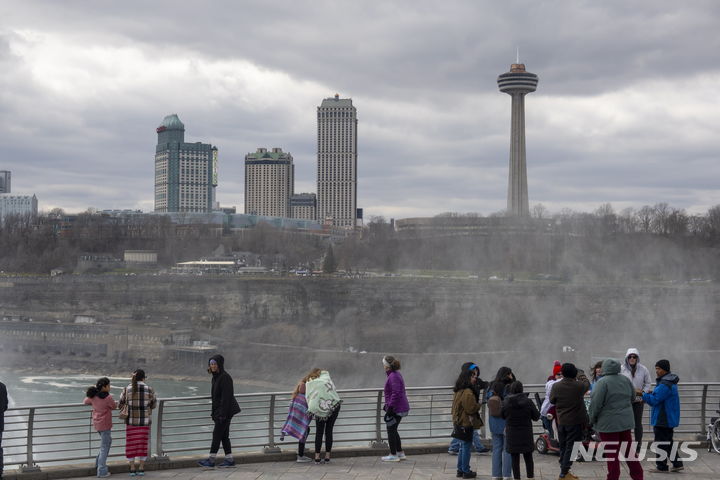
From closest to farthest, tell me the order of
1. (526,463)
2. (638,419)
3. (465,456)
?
(526,463) < (465,456) < (638,419)

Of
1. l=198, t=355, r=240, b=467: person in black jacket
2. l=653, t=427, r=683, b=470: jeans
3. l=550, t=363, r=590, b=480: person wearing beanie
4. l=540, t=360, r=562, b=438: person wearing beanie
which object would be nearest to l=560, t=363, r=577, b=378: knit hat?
l=550, t=363, r=590, b=480: person wearing beanie

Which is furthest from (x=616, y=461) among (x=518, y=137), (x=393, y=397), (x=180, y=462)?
(x=518, y=137)

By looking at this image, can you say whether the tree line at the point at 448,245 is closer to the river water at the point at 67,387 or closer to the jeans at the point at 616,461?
the river water at the point at 67,387

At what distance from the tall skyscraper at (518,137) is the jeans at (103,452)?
144862 mm

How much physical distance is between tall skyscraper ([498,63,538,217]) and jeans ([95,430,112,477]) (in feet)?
475

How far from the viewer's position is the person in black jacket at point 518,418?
31.0 ft

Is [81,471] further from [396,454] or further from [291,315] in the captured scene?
[291,315]

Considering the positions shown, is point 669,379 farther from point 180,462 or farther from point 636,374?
point 180,462

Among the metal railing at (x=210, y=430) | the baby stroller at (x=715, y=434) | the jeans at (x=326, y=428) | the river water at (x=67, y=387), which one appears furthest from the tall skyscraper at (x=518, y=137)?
the jeans at (x=326, y=428)

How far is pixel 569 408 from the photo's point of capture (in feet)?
31.0

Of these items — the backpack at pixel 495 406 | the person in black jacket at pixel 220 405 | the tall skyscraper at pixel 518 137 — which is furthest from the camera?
the tall skyscraper at pixel 518 137

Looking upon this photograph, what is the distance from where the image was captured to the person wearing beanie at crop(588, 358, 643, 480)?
9.20m

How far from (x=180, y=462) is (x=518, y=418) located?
480 cm

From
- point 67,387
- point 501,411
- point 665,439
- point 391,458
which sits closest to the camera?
point 501,411
